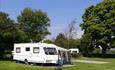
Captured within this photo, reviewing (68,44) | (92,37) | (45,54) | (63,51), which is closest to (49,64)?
(45,54)

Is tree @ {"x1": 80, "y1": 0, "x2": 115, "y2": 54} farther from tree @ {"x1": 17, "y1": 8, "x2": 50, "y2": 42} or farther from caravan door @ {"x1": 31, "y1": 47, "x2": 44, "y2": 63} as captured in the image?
caravan door @ {"x1": 31, "y1": 47, "x2": 44, "y2": 63}

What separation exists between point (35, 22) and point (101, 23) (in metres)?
15.1

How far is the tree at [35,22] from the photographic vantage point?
241ft

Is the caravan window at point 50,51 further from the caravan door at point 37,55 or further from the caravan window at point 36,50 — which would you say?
the caravan window at point 36,50

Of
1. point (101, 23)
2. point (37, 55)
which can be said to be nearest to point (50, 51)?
point (37, 55)

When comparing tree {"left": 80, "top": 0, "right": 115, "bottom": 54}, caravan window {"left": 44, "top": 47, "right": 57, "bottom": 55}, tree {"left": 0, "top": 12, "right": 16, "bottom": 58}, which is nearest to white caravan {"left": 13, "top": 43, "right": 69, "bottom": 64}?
caravan window {"left": 44, "top": 47, "right": 57, "bottom": 55}

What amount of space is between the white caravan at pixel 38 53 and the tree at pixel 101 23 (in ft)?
101

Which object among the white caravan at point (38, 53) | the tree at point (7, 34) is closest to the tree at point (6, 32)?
the tree at point (7, 34)

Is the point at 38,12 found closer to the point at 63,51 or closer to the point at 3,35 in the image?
the point at 3,35

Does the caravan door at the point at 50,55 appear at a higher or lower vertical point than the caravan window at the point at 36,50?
lower

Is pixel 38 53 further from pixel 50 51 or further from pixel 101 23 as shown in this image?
pixel 101 23

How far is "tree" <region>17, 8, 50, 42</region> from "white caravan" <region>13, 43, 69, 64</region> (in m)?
34.9

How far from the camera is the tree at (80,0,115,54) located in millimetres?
66250

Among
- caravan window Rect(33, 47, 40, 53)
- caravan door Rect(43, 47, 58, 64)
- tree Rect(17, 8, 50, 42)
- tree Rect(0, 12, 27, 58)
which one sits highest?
tree Rect(17, 8, 50, 42)
